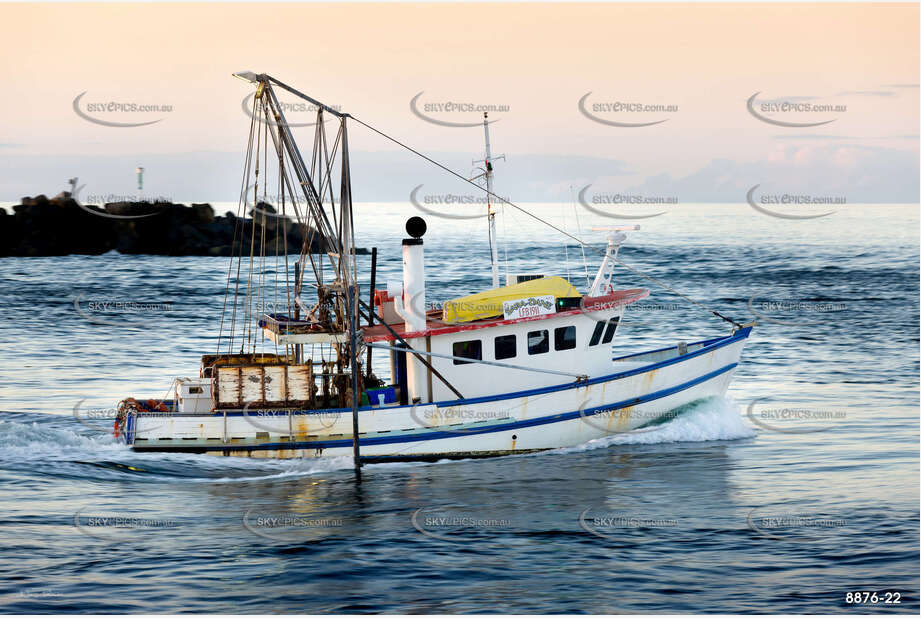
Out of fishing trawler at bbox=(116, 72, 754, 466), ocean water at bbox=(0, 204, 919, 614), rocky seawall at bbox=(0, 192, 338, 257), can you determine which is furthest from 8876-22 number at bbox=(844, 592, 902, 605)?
rocky seawall at bbox=(0, 192, 338, 257)

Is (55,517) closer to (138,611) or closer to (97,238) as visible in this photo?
(138,611)

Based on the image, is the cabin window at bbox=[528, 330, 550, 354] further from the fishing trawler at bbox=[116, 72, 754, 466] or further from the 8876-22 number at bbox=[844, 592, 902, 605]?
the 8876-22 number at bbox=[844, 592, 902, 605]

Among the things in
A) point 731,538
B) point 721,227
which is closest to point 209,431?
point 731,538

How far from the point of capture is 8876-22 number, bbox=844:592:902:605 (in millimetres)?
14805

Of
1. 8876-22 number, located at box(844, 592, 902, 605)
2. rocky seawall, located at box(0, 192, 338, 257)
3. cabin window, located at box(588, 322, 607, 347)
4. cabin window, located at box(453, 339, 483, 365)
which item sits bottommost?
8876-22 number, located at box(844, 592, 902, 605)

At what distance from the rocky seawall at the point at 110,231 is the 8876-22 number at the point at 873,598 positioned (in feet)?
222

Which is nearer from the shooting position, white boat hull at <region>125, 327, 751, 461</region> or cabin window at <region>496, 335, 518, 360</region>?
white boat hull at <region>125, 327, 751, 461</region>

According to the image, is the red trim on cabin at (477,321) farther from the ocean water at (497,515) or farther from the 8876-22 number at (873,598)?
the 8876-22 number at (873,598)

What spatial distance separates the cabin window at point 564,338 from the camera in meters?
22.9

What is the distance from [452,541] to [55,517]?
7525 mm

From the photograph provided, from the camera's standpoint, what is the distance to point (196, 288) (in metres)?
61.3

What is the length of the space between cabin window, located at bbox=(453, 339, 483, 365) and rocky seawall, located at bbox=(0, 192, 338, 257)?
2298 inches

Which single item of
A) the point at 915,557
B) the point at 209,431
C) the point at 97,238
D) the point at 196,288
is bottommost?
the point at 915,557

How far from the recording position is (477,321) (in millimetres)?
22391
